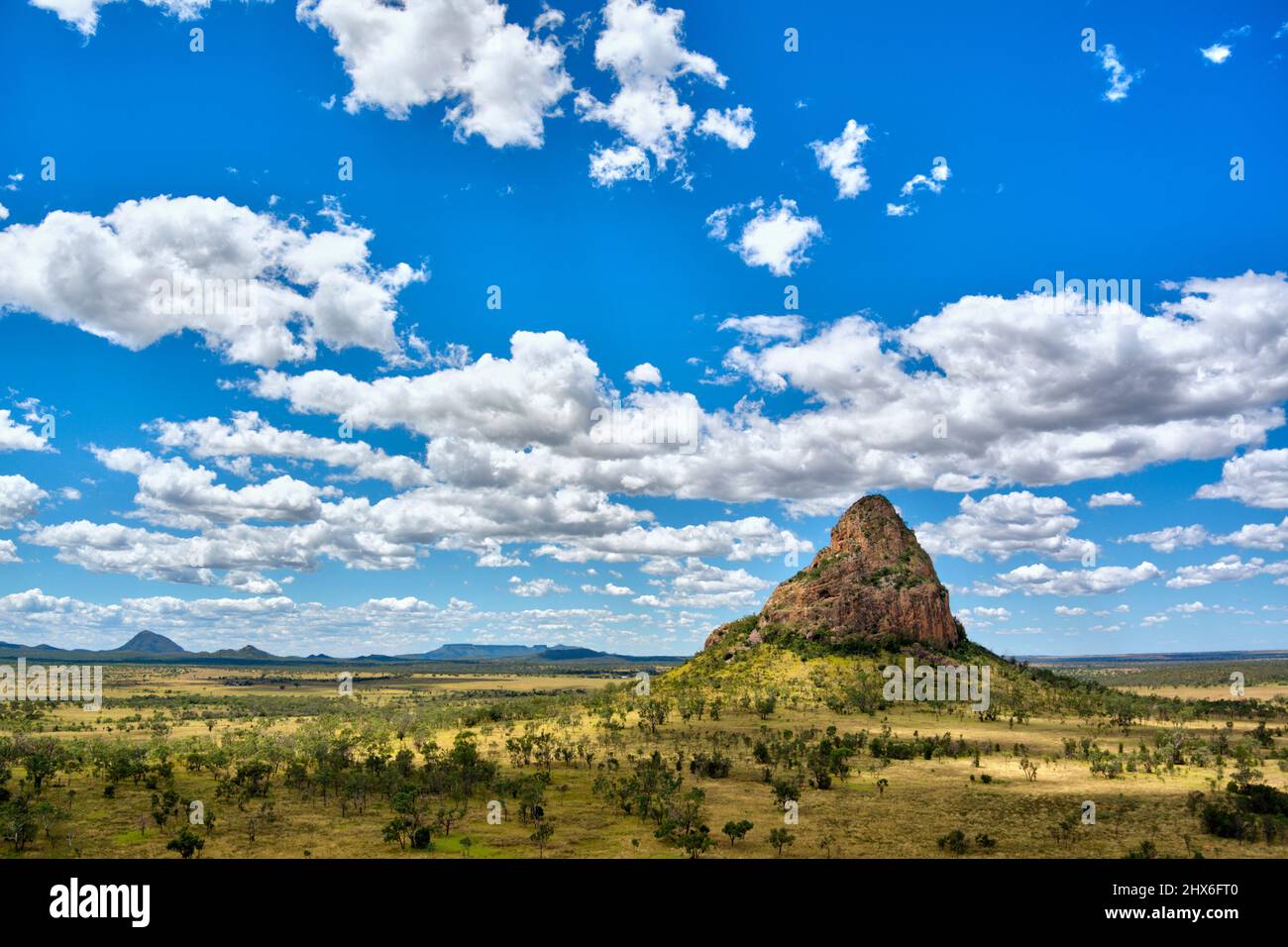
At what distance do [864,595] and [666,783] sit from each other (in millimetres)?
102231

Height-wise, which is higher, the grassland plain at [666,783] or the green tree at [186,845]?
the green tree at [186,845]

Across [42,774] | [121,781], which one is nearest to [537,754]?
[121,781]

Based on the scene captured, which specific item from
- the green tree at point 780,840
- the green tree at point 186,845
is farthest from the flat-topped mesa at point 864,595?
the green tree at point 186,845

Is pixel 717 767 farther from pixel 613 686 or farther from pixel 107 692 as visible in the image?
pixel 107 692

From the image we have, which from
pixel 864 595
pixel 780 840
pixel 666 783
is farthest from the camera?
pixel 864 595

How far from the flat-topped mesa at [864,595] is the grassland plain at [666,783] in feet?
115

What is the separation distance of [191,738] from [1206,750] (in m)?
110

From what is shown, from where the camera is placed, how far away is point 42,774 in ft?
201

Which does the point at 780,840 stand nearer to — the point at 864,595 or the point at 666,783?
the point at 666,783

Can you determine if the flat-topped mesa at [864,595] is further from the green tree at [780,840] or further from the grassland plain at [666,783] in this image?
the green tree at [780,840]

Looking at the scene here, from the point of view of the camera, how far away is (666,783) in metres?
59.7

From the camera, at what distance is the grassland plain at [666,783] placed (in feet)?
149

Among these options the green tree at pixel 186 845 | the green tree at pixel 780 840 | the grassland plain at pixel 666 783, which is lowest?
the grassland plain at pixel 666 783

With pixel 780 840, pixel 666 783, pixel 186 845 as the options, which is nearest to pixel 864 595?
pixel 666 783
